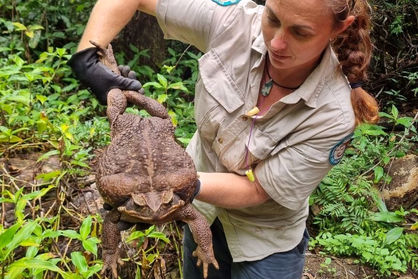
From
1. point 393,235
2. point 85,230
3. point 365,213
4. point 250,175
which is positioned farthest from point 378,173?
point 85,230

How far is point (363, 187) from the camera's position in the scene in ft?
14.1

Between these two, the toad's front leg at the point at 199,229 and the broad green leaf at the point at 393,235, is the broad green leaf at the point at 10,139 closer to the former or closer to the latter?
the toad's front leg at the point at 199,229

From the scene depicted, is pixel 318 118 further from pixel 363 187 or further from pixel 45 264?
pixel 363 187

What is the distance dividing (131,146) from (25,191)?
75.3 inches

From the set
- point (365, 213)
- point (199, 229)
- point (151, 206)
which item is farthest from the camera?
point (365, 213)

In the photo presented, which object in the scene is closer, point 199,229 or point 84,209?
point 199,229

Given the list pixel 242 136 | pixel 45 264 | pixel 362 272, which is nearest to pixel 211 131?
pixel 242 136

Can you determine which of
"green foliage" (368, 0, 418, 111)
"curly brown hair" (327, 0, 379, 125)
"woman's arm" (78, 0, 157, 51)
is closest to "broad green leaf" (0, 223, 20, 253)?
"woman's arm" (78, 0, 157, 51)

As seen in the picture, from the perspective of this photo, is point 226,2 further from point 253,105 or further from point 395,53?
point 395,53

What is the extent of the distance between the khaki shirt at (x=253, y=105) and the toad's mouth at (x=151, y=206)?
0.66 metres

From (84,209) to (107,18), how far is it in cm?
169

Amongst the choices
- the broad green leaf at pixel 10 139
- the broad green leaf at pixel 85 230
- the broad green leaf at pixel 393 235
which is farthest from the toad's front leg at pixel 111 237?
the broad green leaf at pixel 393 235

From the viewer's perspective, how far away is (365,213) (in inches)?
164

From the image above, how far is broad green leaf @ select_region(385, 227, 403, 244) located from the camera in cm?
387
